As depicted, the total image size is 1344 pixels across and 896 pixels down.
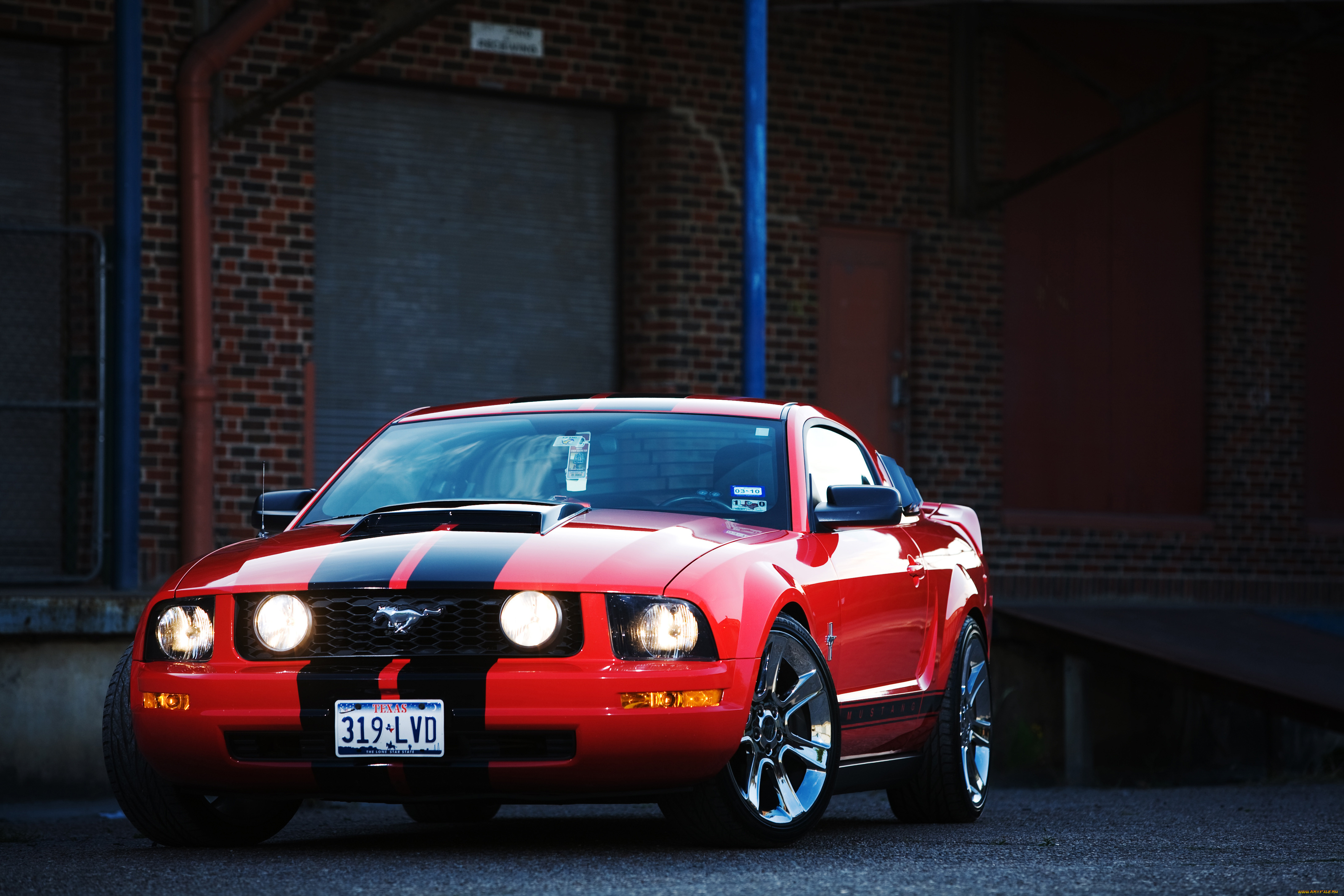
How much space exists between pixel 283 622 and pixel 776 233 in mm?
10216

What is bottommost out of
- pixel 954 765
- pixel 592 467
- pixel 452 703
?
pixel 954 765

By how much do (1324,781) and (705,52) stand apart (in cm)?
686

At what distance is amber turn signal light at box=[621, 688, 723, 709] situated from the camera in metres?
5.52

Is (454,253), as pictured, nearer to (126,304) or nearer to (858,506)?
(126,304)

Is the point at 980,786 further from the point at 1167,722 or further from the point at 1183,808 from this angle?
the point at 1167,722

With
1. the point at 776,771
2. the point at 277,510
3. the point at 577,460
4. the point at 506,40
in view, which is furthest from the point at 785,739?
the point at 506,40

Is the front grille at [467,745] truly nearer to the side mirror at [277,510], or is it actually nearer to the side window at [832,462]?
the side mirror at [277,510]

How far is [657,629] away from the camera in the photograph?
5.61m

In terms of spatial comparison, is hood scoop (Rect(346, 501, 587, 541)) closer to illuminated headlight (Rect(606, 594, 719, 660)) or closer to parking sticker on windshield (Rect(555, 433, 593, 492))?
parking sticker on windshield (Rect(555, 433, 593, 492))

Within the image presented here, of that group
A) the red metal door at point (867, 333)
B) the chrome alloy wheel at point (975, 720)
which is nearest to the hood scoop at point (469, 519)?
the chrome alloy wheel at point (975, 720)

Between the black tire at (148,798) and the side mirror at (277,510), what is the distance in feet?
2.52

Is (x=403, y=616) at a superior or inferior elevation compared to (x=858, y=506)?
inferior

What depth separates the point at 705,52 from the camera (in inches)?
596

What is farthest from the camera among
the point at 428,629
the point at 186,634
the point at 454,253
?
the point at 454,253
